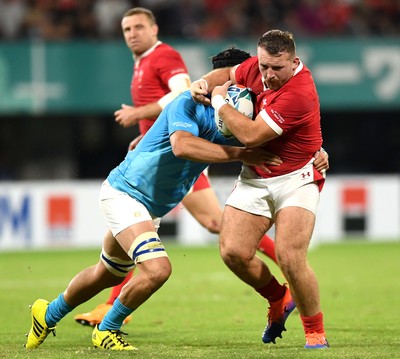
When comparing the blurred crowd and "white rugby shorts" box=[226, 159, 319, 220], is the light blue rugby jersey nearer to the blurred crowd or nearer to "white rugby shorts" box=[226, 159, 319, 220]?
"white rugby shorts" box=[226, 159, 319, 220]

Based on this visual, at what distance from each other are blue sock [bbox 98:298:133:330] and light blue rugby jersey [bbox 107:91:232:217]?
0.71 meters

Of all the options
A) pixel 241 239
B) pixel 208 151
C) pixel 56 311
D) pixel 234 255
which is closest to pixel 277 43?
pixel 208 151

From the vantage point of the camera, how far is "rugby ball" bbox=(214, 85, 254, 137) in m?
7.00

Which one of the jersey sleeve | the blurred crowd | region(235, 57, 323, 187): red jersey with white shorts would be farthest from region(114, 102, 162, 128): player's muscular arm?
the blurred crowd

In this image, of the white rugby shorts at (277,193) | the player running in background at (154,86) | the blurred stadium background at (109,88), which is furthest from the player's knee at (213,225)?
the blurred stadium background at (109,88)

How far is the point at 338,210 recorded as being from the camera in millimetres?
17578

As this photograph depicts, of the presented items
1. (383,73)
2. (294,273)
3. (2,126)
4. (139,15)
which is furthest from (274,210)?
(2,126)

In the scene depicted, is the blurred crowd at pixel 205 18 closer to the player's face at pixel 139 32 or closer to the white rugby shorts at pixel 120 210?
the player's face at pixel 139 32

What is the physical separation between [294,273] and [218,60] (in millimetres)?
1660

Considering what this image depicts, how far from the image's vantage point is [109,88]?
59.8 feet

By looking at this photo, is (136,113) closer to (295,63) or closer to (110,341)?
(295,63)

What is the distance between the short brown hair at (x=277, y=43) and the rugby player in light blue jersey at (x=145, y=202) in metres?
0.65

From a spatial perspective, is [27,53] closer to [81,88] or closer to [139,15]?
[81,88]

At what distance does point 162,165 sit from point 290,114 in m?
0.97
